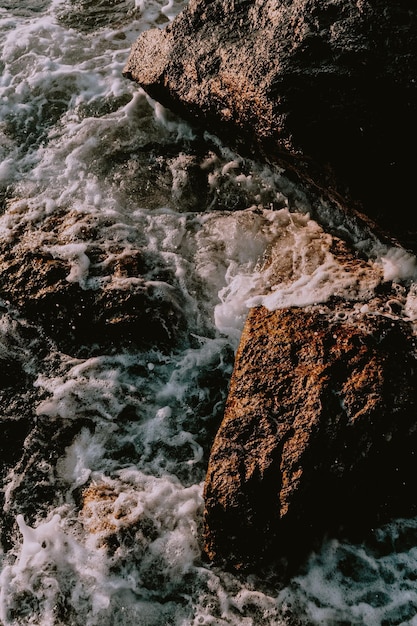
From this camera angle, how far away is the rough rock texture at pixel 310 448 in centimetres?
336

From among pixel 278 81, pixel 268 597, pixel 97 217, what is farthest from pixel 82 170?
pixel 268 597

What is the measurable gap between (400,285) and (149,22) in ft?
16.9

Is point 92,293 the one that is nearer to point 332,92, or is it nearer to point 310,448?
point 310,448

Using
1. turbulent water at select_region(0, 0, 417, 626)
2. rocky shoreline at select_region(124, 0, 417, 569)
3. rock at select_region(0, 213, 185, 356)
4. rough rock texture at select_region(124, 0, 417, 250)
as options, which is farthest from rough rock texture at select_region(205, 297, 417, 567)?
rough rock texture at select_region(124, 0, 417, 250)

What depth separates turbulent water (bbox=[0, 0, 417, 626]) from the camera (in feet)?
11.2

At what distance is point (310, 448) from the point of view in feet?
11.1

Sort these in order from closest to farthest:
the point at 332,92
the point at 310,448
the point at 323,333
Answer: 1. the point at 310,448
2. the point at 323,333
3. the point at 332,92

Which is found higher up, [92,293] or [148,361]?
[92,293]

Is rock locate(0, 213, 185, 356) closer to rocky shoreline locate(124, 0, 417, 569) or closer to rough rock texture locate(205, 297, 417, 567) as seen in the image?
rocky shoreline locate(124, 0, 417, 569)

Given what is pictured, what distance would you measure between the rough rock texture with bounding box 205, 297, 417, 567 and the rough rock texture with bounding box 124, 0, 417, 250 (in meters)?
1.16

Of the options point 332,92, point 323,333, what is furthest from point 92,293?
point 332,92

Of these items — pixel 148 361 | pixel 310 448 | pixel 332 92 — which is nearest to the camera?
pixel 310 448

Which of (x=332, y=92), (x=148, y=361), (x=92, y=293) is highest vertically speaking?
(x=332, y=92)

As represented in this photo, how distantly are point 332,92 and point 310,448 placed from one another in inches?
96.7
